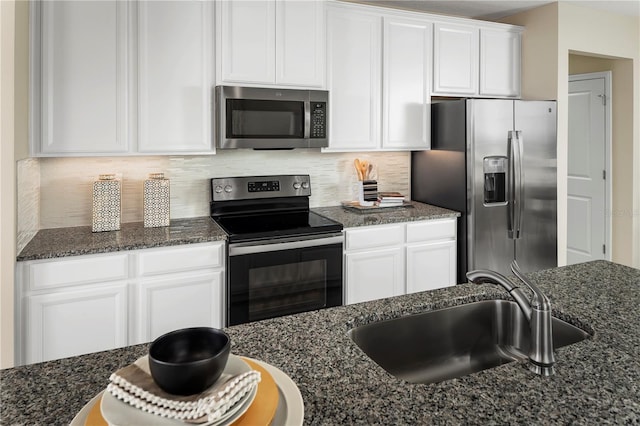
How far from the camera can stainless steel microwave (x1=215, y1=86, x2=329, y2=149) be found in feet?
9.00

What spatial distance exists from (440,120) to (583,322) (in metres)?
2.48

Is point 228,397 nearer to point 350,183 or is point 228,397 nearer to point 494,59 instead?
point 350,183

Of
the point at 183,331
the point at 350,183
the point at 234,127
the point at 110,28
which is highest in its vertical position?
the point at 110,28

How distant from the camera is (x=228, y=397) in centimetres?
69

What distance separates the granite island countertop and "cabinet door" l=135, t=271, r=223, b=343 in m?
0.21

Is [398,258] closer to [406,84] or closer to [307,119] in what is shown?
[307,119]

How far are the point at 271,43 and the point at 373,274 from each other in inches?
65.7

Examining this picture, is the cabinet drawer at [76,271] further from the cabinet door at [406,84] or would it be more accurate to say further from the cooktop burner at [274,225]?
the cabinet door at [406,84]

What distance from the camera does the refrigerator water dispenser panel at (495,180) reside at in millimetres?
3330

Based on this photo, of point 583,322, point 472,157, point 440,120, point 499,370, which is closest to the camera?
point 499,370

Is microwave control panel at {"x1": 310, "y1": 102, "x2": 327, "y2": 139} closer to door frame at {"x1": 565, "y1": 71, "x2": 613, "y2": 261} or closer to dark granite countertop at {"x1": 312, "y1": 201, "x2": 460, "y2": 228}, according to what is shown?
dark granite countertop at {"x1": 312, "y1": 201, "x2": 460, "y2": 228}

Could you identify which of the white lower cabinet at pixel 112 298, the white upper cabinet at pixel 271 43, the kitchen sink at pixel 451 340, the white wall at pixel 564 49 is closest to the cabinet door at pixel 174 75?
the white upper cabinet at pixel 271 43

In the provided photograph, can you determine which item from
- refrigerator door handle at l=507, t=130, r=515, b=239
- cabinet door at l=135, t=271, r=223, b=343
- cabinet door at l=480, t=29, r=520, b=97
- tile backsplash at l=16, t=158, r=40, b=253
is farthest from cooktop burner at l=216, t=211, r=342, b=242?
cabinet door at l=480, t=29, r=520, b=97

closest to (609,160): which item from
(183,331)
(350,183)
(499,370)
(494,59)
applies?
(494,59)
